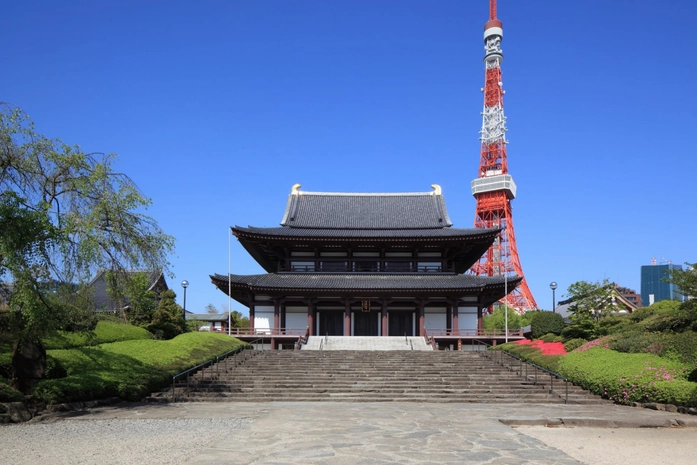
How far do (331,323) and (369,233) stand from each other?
22.7 feet

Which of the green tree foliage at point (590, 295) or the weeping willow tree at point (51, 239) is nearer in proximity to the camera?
the weeping willow tree at point (51, 239)

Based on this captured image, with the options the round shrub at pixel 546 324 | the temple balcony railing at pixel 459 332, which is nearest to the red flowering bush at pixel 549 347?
the round shrub at pixel 546 324

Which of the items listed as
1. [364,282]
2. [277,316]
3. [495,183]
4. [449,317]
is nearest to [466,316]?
[449,317]

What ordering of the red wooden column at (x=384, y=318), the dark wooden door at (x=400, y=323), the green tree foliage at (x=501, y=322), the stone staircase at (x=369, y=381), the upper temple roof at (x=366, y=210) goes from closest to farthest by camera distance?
the stone staircase at (x=369, y=381) → the red wooden column at (x=384, y=318) → the dark wooden door at (x=400, y=323) → the upper temple roof at (x=366, y=210) → the green tree foliage at (x=501, y=322)

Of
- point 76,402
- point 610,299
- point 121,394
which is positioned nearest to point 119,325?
point 121,394

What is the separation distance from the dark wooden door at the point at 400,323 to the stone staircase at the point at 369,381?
1123cm

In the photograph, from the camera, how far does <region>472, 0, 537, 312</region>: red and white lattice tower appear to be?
76.6 m

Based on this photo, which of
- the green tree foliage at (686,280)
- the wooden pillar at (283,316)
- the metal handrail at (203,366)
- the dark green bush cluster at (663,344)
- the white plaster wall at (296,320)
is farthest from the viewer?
the white plaster wall at (296,320)

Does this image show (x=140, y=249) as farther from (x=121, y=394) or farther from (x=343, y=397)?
(x=343, y=397)

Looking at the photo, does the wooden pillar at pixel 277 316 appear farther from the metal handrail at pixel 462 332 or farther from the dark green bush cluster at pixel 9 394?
the dark green bush cluster at pixel 9 394

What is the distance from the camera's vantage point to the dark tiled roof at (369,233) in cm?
3669

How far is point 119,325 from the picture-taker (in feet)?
86.0

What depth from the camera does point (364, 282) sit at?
36.8 meters

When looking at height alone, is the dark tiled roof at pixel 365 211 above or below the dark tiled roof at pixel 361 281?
above
